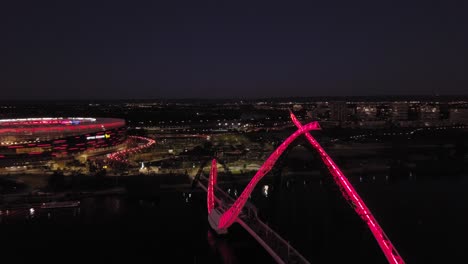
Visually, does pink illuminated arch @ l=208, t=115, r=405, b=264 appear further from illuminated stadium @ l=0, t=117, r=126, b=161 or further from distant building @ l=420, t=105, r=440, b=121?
distant building @ l=420, t=105, r=440, b=121

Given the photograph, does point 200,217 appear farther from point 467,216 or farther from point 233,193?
point 467,216

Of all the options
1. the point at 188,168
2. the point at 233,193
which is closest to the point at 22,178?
the point at 188,168

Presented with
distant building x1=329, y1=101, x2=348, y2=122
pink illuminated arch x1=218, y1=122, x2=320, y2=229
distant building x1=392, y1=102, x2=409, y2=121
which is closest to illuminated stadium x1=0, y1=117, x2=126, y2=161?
pink illuminated arch x1=218, y1=122, x2=320, y2=229

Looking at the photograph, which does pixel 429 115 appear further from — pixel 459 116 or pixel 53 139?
pixel 53 139

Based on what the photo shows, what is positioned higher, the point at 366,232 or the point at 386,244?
the point at 386,244

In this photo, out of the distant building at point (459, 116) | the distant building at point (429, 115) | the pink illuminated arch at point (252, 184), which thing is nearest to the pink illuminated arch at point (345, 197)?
the pink illuminated arch at point (252, 184)

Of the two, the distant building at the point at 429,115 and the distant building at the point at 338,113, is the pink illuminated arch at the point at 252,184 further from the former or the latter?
the distant building at the point at 429,115

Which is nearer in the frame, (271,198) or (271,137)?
(271,198)

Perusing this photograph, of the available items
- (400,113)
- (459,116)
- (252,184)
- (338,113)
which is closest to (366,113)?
(400,113)
